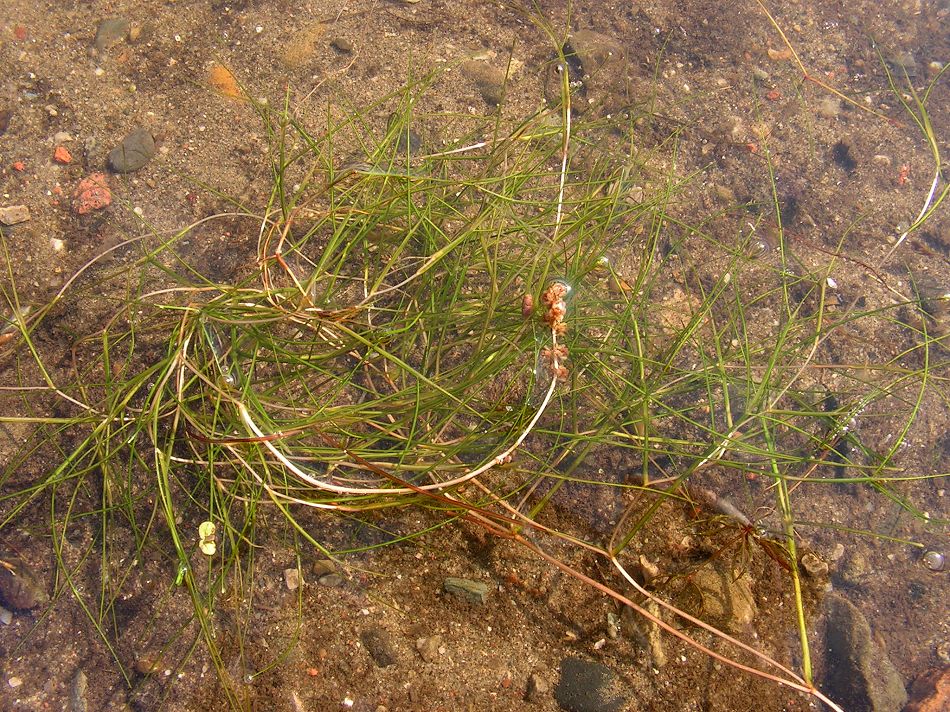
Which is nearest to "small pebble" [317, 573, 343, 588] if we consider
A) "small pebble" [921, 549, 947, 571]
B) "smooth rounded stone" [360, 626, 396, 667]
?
"smooth rounded stone" [360, 626, 396, 667]

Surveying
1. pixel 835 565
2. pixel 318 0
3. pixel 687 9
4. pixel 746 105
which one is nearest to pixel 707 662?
pixel 835 565

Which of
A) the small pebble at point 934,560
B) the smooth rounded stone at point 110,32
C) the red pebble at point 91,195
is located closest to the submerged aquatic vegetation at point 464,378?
the small pebble at point 934,560

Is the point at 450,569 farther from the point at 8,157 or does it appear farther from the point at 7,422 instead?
Answer: the point at 8,157

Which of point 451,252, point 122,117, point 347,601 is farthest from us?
point 122,117

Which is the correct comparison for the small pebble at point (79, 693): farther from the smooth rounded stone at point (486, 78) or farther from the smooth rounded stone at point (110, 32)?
the smooth rounded stone at point (486, 78)

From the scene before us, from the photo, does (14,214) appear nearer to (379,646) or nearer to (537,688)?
(379,646)

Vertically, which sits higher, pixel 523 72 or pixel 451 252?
pixel 523 72

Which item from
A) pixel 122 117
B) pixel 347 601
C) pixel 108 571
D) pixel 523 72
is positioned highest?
pixel 523 72
